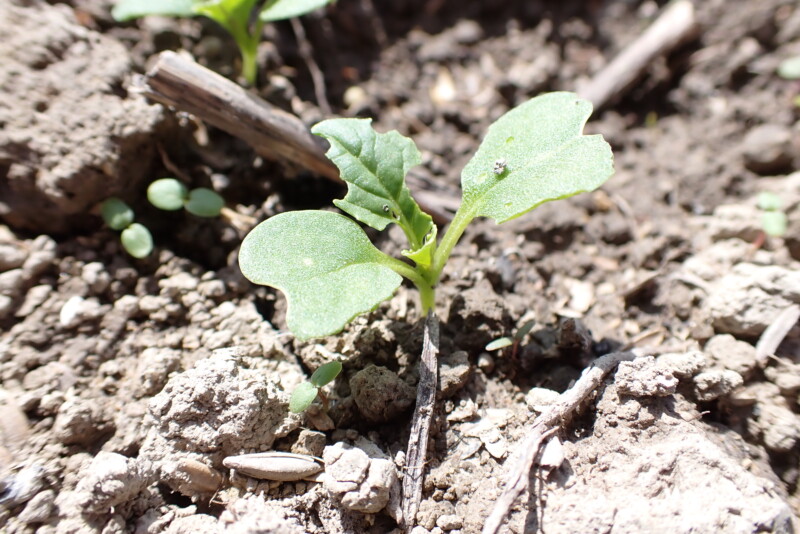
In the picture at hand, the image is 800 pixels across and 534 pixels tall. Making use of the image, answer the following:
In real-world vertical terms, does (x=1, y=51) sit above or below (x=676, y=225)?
above

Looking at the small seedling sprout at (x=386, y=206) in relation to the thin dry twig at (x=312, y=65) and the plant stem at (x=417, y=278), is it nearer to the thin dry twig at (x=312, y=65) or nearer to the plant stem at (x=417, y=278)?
the plant stem at (x=417, y=278)

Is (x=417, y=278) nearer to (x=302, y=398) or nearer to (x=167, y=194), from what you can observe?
(x=302, y=398)

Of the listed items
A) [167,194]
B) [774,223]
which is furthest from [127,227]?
[774,223]

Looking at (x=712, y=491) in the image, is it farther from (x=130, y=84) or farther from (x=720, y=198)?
(x=130, y=84)

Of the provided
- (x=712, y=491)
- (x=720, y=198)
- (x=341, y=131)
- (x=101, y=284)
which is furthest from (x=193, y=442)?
(x=720, y=198)

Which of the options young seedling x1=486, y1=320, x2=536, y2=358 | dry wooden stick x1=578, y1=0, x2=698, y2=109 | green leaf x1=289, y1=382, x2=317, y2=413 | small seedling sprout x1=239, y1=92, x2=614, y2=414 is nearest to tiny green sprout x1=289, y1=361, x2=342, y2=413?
green leaf x1=289, y1=382, x2=317, y2=413

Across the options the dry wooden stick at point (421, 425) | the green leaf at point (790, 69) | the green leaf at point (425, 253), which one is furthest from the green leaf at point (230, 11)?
the green leaf at point (790, 69)

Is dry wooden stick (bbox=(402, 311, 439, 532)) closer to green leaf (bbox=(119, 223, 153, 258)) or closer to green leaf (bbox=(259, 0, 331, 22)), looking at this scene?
green leaf (bbox=(119, 223, 153, 258))
